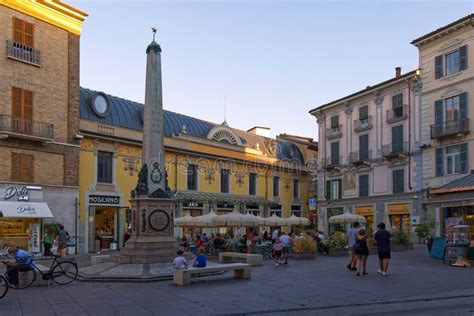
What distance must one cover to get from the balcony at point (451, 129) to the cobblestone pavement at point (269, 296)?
56.1 ft

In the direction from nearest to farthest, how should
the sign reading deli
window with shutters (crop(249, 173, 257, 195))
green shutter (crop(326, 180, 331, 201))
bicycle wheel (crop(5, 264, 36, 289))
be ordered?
1. bicycle wheel (crop(5, 264, 36, 289))
2. the sign reading deli
3. window with shutters (crop(249, 173, 257, 195))
4. green shutter (crop(326, 180, 331, 201))

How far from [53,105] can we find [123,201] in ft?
25.0

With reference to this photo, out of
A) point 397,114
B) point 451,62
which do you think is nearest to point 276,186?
point 397,114

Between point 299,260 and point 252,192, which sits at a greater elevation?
point 252,192

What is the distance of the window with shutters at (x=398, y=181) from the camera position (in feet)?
120

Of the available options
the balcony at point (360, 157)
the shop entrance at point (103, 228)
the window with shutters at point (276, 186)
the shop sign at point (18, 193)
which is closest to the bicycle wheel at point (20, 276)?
the shop sign at point (18, 193)

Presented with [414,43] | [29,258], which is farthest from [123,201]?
[414,43]

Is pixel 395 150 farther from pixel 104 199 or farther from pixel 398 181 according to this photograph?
pixel 104 199

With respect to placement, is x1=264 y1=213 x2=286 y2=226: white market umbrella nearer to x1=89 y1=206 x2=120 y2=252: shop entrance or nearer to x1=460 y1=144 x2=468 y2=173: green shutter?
x1=89 y1=206 x2=120 y2=252: shop entrance

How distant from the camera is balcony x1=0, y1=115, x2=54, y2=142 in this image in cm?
2562

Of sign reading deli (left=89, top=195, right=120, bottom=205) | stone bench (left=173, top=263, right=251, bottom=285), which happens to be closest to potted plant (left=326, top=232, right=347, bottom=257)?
stone bench (left=173, top=263, right=251, bottom=285)

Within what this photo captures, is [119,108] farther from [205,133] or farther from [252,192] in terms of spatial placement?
[252,192]

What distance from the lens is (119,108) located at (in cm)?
3484

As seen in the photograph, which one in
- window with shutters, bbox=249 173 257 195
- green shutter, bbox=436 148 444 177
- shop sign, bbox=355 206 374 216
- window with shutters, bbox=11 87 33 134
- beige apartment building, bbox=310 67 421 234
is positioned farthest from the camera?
window with shutters, bbox=249 173 257 195
